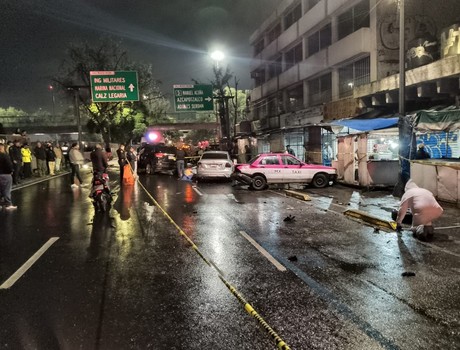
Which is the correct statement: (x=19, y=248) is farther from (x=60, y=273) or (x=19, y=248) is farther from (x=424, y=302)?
(x=424, y=302)

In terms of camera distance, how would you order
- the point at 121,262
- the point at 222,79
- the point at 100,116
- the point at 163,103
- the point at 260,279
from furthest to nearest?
1. the point at 163,103
2. the point at 100,116
3. the point at 222,79
4. the point at 121,262
5. the point at 260,279

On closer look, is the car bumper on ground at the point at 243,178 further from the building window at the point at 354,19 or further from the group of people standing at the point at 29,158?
the building window at the point at 354,19

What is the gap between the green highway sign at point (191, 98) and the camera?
3256 centimetres

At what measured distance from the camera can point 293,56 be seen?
39.0 metres

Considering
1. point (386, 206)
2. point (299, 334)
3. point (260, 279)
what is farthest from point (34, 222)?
point (386, 206)

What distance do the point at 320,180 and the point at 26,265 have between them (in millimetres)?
13145

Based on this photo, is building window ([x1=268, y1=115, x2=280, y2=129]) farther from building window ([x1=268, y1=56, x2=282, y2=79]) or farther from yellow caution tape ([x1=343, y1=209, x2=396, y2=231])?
yellow caution tape ([x1=343, y1=209, x2=396, y2=231])

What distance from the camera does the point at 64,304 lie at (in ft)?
15.1

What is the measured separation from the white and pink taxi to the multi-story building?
1724 millimetres

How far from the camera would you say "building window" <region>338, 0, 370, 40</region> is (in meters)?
26.5

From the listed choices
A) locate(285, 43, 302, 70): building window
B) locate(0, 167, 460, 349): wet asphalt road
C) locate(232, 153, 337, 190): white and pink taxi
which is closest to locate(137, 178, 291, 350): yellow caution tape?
locate(0, 167, 460, 349): wet asphalt road

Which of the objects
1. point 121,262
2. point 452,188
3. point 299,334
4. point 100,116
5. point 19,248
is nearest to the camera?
point 299,334

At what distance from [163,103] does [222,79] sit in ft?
98.6

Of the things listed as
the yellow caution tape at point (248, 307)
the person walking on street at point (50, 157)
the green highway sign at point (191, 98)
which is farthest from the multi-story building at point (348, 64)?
the person walking on street at point (50, 157)
